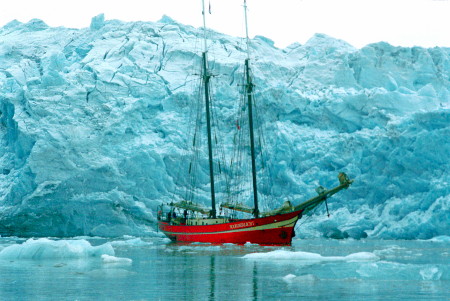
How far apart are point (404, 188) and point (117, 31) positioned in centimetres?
2532

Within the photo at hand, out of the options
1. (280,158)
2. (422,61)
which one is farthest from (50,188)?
(422,61)

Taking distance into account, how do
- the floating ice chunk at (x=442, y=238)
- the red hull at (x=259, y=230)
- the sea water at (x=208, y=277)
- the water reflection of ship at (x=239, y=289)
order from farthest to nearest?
the floating ice chunk at (x=442, y=238)
the red hull at (x=259, y=230)
the sea water at (x=208, y=277)
the water reflection of ship at (x=239, y=289)

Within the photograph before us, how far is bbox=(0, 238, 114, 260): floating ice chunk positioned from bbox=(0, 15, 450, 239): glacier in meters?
17.1

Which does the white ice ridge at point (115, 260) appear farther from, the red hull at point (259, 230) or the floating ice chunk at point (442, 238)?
the floating ice chunk at point (442, 238)

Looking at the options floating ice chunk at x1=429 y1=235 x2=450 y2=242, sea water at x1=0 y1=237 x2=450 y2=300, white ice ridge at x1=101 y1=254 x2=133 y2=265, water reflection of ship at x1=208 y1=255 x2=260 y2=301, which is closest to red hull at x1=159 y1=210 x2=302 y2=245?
sea water at x1=0 y1=237 x2=450 y2=300

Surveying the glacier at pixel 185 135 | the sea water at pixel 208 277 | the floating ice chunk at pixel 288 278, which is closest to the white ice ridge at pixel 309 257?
the sea water at pixel 208 277

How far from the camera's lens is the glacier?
36031 mm

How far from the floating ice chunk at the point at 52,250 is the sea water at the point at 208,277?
0.03 meters

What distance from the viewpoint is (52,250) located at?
1917 cm

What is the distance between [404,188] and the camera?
118ft

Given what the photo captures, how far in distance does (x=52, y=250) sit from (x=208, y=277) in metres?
7.34

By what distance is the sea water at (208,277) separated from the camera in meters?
10.6

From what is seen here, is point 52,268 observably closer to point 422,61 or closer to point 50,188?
point 50,188

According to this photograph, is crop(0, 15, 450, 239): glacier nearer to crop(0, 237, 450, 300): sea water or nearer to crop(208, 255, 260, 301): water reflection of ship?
crop(0, 237, 450, 300): sea water
